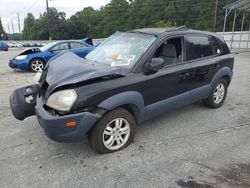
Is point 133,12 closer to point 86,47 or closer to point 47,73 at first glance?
point 86,47

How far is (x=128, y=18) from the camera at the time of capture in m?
76.4

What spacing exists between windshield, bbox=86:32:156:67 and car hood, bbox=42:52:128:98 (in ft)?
0.67

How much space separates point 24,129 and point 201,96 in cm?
323

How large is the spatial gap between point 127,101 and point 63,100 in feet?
2.79

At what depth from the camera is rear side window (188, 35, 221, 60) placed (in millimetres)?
4273

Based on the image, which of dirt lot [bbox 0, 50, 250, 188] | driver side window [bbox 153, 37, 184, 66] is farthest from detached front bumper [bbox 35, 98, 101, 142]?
driver side window [bbox 153, 37, 184, 66]

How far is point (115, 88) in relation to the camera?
3.15m

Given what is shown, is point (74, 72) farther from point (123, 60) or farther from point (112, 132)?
point (112, 132)

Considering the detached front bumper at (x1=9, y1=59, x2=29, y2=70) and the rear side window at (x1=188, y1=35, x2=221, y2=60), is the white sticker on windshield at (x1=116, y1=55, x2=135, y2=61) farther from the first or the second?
the detached front bumper at (x1=9, y1=59, x2=29, y2=70)

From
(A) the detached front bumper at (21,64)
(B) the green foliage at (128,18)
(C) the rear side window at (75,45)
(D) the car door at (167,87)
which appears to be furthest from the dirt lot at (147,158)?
(B) the green foliage at (128,18)

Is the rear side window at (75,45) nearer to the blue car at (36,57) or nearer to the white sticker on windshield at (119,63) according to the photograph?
the blue car at (36,57)

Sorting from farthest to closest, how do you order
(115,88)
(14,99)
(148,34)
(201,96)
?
(201,96)
(148,34)
(14,99)
(115,88)

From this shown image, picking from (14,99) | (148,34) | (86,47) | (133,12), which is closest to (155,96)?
(148,34)

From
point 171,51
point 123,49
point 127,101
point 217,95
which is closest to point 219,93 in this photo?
point 217,95
